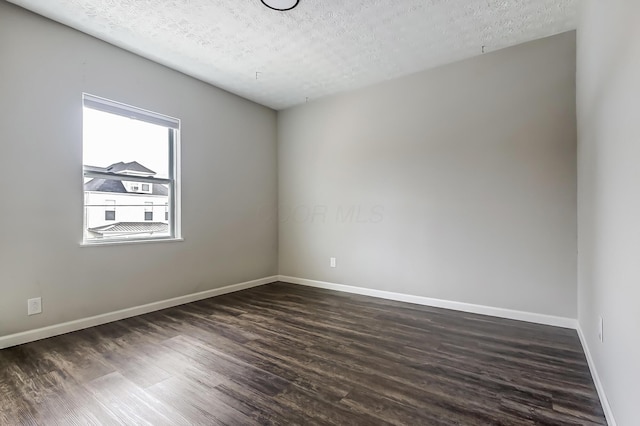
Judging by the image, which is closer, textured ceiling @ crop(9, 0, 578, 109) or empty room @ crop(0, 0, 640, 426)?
empty room @ crop(0, 0, 640, 426)

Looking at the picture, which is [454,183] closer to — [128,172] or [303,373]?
[303,373]

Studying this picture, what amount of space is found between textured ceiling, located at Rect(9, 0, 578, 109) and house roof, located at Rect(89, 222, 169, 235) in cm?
176

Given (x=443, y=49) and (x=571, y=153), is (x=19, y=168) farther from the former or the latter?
(x=571, y=153)

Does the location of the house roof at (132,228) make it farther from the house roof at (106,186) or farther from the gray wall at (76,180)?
the house roof at (106,186)

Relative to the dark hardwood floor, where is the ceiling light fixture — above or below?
above

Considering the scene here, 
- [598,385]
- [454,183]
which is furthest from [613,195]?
[454,183]

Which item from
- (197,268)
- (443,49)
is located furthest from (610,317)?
(197,268)

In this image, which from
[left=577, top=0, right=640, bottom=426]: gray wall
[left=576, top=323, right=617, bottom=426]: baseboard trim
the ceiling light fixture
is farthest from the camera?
the ceiling light fixture

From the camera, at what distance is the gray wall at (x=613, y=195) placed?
1194mm

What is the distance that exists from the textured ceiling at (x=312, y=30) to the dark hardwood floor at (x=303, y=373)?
2681 millimetres

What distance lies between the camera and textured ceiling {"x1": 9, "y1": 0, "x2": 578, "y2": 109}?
2461 mm

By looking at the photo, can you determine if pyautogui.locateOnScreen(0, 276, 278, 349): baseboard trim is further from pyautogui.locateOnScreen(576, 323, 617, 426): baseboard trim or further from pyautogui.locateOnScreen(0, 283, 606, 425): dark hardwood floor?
pyautogui.locateOnScreen(576, 323, 617, 426): baseboard trim

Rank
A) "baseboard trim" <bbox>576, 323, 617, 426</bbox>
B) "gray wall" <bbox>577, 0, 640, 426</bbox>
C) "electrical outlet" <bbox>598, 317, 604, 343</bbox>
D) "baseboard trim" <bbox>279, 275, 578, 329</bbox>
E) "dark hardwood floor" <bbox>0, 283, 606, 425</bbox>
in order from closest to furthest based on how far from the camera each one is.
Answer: "gray wall" <bbox>577, 0, 640, 426</bbox> < "baseboard trim" <bbox>576, 323, 617, 426</bbox> < "dark hardwood floor" <bbox>0, 283, 606, 425</bbox> < "electrical outlet" <bbox>598, 317, 604, 343</bbox> < "baseboard trim" <bbox>279, 275, 578, 329</bbox>

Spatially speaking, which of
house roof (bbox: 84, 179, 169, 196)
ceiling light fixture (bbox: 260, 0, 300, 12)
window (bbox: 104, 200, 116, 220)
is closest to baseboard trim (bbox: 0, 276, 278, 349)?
window (bbox: 104, 200, 116, 220)
